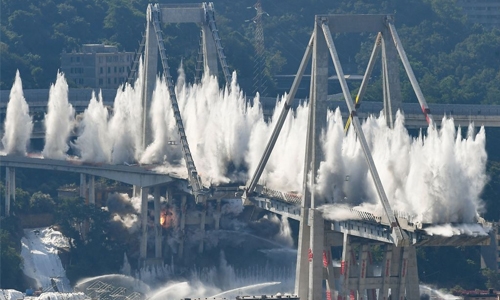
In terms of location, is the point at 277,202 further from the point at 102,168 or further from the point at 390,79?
the point at 102,168

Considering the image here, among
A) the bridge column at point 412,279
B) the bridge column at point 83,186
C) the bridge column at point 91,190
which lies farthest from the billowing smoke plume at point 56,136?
the bridge column at point 412,279

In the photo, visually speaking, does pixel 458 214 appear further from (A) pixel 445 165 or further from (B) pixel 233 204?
(B) pixel 233 204

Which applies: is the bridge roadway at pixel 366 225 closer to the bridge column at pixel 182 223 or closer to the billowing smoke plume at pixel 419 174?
the billowing smoke plume at pixel 419 174

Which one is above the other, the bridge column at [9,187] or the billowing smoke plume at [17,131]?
the billowing smoke plume at [17,131]

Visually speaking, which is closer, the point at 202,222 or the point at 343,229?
the point at 343,229

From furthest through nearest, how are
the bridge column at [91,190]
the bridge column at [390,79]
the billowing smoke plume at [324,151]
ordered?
the bridge column at [91,190], the bridge column at [390,79], the billowing smoke plume at [324,151]

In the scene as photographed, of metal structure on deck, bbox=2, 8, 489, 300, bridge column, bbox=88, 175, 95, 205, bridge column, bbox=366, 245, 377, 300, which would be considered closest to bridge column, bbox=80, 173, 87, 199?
bridge column, bbox=88, 175, 95, 205

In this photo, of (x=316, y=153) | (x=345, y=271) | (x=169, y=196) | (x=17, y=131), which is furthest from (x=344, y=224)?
(x=17, y=131)
